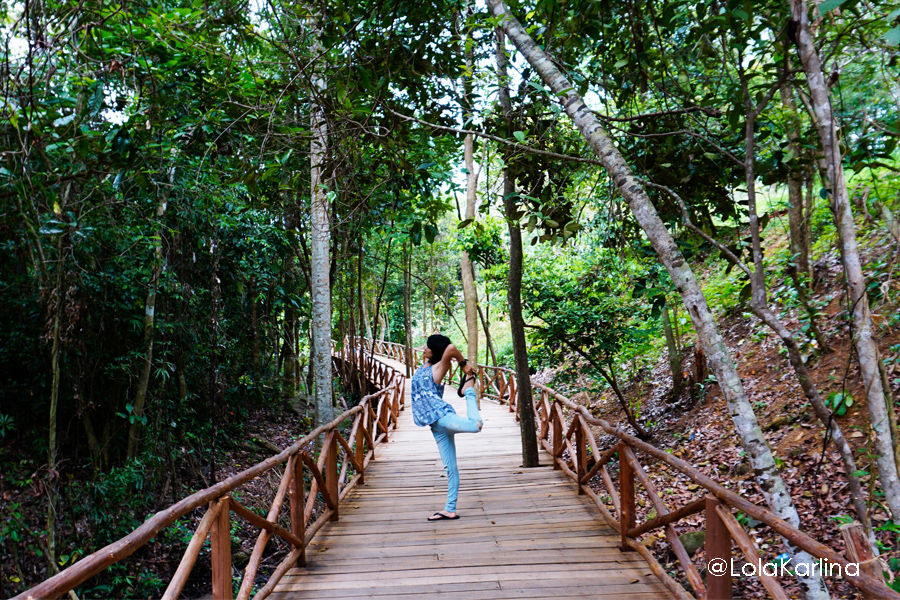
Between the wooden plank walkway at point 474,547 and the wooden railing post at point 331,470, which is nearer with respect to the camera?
the wooden plank walkway at point 474,547

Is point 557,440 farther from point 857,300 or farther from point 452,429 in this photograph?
point 857,300

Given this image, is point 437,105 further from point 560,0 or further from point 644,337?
point 644,337

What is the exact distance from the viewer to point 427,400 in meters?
4.23

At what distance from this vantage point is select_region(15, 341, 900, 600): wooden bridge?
231cm

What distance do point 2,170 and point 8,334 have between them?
404 centimetres

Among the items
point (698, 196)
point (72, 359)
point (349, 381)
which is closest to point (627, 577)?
point (698, 196)

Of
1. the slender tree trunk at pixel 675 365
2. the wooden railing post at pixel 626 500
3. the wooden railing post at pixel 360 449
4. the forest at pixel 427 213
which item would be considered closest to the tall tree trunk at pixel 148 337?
the forest at pixel 427 213

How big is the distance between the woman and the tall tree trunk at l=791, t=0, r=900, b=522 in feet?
7.76

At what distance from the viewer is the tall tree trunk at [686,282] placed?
267 cm

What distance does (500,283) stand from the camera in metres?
10.9

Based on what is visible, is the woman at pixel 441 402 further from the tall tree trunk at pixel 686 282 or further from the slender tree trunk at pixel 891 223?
the slender tree trunk at pixel 891 223

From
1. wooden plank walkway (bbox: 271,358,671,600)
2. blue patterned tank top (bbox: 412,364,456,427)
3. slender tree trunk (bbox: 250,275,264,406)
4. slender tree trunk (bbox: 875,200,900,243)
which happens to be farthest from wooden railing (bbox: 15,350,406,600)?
slender tree trunk (bbox: 250,275,264,406)

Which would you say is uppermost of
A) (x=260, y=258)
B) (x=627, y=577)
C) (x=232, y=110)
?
(x=232, y=110)

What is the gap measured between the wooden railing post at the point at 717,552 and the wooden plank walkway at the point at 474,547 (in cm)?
58
